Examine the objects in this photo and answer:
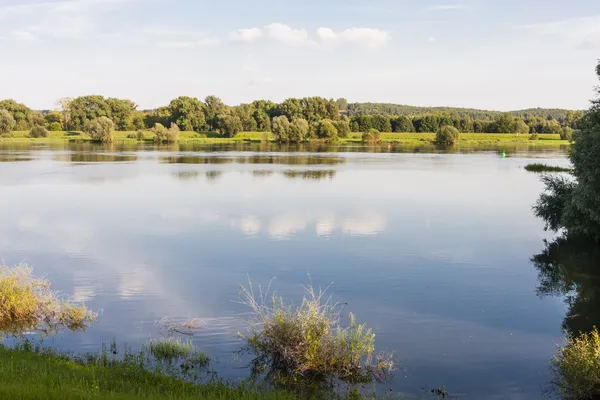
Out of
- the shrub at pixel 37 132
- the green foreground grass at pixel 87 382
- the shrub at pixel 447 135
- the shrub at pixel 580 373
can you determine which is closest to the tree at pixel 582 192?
the shrub at pixel 580 373

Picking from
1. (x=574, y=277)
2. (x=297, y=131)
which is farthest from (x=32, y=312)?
(x=297, y=131)

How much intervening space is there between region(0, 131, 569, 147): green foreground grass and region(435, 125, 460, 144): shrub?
2.78 meters

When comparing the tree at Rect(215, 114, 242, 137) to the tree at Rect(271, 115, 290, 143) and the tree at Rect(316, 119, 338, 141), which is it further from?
the tree at Rect(316, 119, 338, 141)

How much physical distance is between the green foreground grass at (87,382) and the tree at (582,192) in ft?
52.3

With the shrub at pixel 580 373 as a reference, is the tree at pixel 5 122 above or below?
above

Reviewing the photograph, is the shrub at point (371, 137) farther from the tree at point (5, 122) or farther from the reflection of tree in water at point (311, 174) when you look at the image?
the reflection of tree in water at point (311, 174)

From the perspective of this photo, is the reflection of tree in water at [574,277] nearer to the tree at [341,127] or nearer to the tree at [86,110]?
the tree at [341,127]

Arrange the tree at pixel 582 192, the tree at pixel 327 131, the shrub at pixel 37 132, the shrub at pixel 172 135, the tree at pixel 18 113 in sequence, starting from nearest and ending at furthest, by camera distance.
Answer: the tree at pixel 582 192 < the shrub at pixel 172 135 < the shrub at pixel 37 132 < the tree at pixel 18 113 < the tree at pixel 327 131

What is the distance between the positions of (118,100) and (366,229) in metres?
137

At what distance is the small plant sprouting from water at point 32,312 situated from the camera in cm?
1429

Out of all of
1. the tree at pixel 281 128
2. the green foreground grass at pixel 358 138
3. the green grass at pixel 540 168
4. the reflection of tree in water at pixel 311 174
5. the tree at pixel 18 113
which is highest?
the tree at pixel 18 113

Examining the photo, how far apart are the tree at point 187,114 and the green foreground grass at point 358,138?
3.76 meters

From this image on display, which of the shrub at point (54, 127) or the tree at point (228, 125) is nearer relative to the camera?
the shrub at point (54, 127)

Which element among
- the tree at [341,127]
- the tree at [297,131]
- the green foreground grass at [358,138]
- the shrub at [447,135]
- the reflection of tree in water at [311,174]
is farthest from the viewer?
the tree at [341,127]
